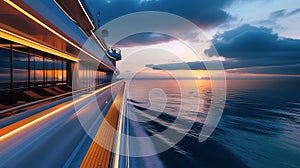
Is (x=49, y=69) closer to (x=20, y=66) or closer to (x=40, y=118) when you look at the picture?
(x=20, y=66)

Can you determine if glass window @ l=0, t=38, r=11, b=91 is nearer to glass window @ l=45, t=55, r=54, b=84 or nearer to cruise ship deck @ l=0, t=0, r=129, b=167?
cruise ship deck @ l=0, t=0, r=129, b=167

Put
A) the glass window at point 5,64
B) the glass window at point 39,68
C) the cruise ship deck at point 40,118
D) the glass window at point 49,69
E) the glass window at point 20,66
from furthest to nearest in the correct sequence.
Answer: the glass window at point 49,69 < the glass window at point 39,68 < the glass window at point 20,66 < the glass window at point 5,64 < the cruise ship deck at point 40,118

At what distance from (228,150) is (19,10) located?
10.9m

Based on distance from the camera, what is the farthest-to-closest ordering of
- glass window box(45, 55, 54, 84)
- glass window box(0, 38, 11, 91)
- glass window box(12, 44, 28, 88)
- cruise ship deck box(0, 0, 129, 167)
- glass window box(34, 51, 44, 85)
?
glass window box(45, 55, 54, 84) < glass window box(34, 51, 44, 85) < glass window box(12, 44, 28, 88) < glass window box(0, 38, 11, 91) < cruise ship deck box(0, 0, 129, 167)

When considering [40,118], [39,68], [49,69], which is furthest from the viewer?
[49,69]

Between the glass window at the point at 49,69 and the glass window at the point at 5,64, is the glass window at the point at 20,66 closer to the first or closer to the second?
the glass window at the point at 5,64

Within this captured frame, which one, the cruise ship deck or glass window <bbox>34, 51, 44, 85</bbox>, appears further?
glass window <bbox>34, 51, 44, 85</bbox>

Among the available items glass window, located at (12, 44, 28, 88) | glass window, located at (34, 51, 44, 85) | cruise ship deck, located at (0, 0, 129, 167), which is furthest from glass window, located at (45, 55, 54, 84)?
glass window, located at (12, 44, 28, 88)

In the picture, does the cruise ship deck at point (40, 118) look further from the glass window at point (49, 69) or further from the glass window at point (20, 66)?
the glass window at point (49, 69)

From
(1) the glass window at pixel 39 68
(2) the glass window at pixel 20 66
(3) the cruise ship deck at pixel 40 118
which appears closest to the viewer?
(3) the cruise ship deck at pixel 40 118

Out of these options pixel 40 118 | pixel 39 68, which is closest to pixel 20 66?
pixel 39 68

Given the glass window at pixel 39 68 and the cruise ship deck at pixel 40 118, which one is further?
the glass window at pixel 39 68

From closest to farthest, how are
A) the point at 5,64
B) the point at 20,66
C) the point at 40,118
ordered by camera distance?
1. the point at 40,118
2. the point at 5,64
3. the point at 20,66

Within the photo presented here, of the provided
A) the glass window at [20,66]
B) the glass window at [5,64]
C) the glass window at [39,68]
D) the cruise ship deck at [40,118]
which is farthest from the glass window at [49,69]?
the glass window at [5,64]
